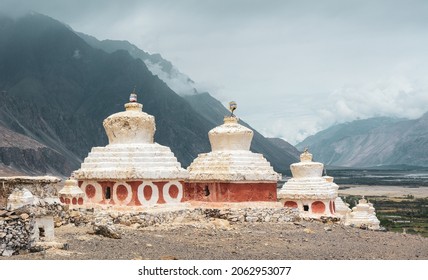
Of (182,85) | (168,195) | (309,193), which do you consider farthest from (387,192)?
(168,195)

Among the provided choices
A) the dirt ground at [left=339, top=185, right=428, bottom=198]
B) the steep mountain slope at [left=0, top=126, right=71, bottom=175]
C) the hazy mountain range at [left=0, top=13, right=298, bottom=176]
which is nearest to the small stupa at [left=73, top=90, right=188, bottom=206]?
the steep mountain slope at [left=0, top=126, right=71, bottom=175]

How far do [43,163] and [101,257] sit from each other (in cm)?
9426

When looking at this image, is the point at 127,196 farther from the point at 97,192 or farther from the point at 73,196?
the point at 73,196

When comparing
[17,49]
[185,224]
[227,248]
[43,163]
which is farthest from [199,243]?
[17,49]

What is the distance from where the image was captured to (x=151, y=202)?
2009 cm

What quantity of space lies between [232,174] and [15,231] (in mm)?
10522

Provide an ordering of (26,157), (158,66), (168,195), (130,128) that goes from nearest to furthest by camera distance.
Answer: (168,195) → (130,128) → (26,157) → (158,66)

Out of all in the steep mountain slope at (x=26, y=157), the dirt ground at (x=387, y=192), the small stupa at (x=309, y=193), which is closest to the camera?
the small stupa at (x=309, y=193)

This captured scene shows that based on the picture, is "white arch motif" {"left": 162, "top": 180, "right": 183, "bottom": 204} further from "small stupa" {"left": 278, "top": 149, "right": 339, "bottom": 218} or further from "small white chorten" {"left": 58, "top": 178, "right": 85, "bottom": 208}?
"small stupa" {"left": 278, "top": 149, "right": 339, "bottom": 218}

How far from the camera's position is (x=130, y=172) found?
19.6 m

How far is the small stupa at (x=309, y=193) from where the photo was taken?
2691 cm

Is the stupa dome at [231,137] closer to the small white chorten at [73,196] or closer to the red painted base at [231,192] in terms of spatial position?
the red painted base at [231,192]

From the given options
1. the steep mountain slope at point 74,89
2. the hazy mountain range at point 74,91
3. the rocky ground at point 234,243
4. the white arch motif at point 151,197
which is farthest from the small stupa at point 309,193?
the steep mountain slope at point 74,89

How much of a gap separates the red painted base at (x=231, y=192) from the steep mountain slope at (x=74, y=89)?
103838mm
